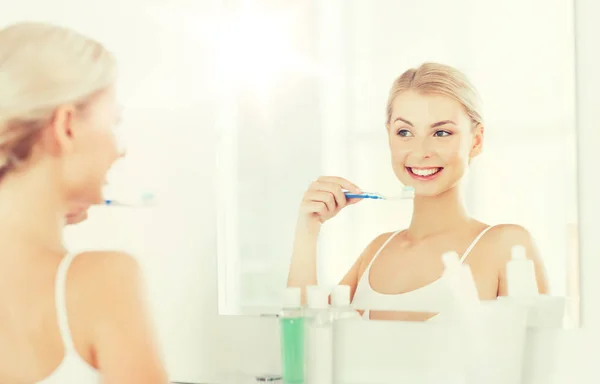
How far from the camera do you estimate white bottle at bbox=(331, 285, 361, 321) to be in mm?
1278

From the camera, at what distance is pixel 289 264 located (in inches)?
52.8

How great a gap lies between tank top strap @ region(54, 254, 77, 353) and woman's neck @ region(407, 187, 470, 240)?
2.37 ft

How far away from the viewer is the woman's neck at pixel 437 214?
4.04ft

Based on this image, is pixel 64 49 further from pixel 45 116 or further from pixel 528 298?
pixel 528 298

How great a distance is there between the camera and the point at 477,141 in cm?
122

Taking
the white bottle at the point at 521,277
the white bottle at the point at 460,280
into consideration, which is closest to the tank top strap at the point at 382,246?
the white bottle at the point at 460,280

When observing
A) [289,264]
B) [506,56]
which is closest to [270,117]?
[289,264]

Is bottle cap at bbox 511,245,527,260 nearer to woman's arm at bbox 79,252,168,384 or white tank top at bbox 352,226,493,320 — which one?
white tank top at bbox 352,226,493,320

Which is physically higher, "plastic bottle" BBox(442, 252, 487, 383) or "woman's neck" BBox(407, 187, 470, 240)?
"woman's neck" BBox(407, 187, 470, 240)

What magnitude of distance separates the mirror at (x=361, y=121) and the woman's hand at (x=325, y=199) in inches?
0.7

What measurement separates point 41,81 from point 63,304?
48 cm

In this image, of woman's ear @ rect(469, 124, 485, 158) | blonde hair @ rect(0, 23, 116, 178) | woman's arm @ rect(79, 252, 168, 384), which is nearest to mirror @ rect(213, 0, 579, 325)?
woman's ear @ rect(469, 124, 485, 158)

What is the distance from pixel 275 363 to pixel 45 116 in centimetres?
72

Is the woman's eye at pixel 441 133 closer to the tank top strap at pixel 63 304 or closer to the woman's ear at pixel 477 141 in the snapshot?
the woman's ear at pixel 477 141
